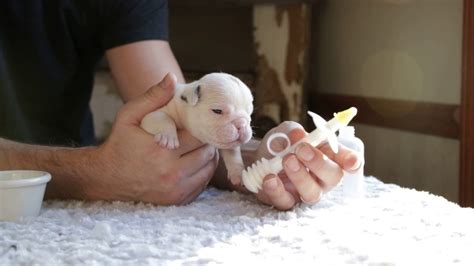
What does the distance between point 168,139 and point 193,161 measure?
0.08 meters

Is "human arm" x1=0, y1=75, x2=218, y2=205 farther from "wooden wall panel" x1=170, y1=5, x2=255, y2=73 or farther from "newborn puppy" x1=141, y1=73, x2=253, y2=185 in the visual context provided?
"wooden wall panel" x1=170, y1=5, x2=255, y2=73

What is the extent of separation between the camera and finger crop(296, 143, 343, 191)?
88 cm

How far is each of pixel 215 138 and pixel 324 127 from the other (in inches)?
5.8

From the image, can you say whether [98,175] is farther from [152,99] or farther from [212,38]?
[212,38]

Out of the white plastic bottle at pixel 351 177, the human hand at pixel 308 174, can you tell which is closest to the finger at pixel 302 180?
the human hand at pixel 308 174

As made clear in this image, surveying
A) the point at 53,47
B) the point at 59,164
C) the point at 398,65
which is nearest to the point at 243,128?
the point at 59,164

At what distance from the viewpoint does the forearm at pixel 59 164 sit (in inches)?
40.1

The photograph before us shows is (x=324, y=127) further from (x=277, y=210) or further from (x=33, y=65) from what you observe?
(x=33, y=65)

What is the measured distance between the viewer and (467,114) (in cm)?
141

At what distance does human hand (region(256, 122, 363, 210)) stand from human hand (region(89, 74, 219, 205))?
12 cm

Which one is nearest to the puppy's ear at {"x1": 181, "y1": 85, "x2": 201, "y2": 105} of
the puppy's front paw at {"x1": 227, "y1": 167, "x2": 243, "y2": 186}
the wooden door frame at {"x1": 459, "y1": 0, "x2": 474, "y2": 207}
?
the puppy's front paw at {"x1": 227, "y1": 167, "x2": 243, "y2": 186}

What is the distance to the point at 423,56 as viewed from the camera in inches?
62.6

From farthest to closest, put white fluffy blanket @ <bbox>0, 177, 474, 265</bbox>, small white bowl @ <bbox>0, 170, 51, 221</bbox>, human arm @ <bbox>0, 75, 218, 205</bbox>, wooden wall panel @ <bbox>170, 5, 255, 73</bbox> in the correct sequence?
wooden wall panel @ <bbox>170, 5, 255, 73</bbox> < human arm @ <bbox>0, 75, 218, 205</bbox> < small white bowl @ <bbox>0, 170, 51, 221</bbox> < white fluffy blanket @ <bbox>0, 177, 474, 265</bbox>

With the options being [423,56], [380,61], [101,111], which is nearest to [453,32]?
[423,56]
